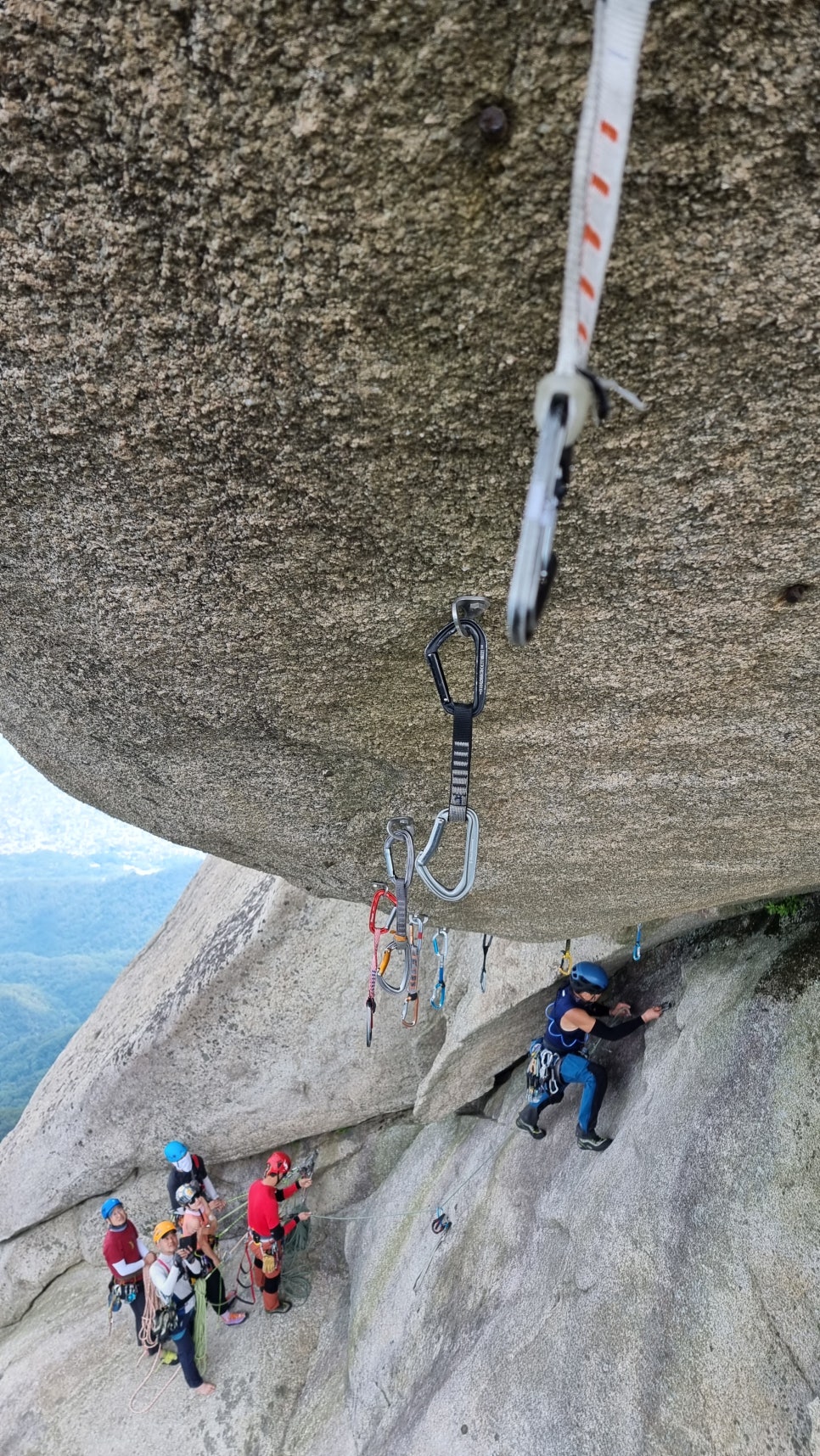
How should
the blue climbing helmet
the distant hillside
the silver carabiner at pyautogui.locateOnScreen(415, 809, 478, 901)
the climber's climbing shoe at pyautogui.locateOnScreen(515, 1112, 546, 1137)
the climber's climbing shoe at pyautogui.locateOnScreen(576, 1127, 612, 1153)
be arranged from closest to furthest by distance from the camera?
the silver carabiner at pyautogui.locateOnScreen(415, 809, 478, 901), the climber's climbing shoe at pyautogui.locateOnScreen(576, 1127, 612, 1153), the blue climbing helmet, the climber's climbing shoe at pyautogui.locateOnScreen(515, 1112, 546, 1137), the distant hillside

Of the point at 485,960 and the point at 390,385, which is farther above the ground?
the point at 390,385

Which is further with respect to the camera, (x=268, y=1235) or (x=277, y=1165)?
(x=277, y=1165)

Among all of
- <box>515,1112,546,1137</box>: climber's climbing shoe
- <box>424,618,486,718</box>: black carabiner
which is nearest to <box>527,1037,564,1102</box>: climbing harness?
<box>515,1112,546,1137</box>: climber's climbing shoe

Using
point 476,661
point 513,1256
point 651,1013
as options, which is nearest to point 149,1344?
point 513,1256

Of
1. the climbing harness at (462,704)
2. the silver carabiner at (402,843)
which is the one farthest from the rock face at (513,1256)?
the climbing harness at (462,704)

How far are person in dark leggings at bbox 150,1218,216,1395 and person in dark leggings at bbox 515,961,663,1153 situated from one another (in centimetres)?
365

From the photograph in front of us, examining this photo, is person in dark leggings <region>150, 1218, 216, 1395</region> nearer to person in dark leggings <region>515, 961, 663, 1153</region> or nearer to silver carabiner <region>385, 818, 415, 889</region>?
person in dark leggings <region>515, 961, 663, 1153</region>

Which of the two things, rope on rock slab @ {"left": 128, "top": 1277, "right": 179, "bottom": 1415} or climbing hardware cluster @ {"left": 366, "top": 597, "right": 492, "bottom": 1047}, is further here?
rope on rock slab @ {"left": 128, "top": 1277, "right": 179, "bottom": 1415}

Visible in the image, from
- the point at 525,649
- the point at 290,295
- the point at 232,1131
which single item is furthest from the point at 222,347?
the point at 232,1131

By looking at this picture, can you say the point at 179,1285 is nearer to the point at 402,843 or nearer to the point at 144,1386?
the point at 144,1386

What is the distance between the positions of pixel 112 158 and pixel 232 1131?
8830 millimetres

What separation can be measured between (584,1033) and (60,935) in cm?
10557

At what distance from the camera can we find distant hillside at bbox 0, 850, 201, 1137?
60.1m

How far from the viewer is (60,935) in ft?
320
